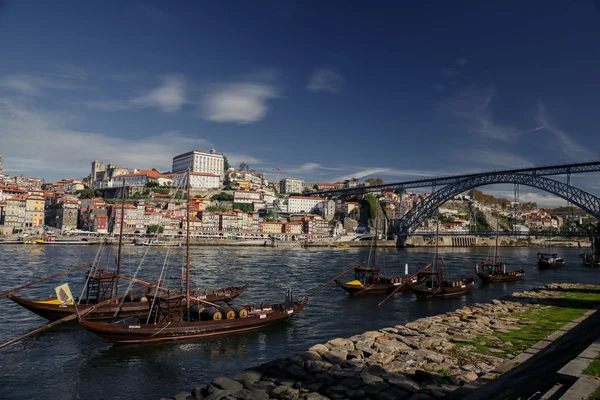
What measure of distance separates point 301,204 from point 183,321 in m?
103

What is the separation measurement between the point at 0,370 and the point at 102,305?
5.95 m

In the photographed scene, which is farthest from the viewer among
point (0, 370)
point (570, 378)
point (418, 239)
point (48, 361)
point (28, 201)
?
point (418, 239)

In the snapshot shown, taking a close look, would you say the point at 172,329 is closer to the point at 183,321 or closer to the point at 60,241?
the point at 183,321

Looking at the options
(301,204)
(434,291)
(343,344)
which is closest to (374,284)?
(434,291)

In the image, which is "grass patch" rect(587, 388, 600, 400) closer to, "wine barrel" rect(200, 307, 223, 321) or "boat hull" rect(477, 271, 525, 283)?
"wine barrel" rect(200, 307, 223, 321)

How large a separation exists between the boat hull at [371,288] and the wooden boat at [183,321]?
841cm

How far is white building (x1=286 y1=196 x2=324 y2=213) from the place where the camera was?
117 metres

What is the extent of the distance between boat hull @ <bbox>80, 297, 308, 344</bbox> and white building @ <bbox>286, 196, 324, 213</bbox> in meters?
100

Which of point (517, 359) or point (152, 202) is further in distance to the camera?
point (152, 202)

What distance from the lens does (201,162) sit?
12562 cm

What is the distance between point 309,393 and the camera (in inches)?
342

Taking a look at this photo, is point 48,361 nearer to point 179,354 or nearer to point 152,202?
point 179,354

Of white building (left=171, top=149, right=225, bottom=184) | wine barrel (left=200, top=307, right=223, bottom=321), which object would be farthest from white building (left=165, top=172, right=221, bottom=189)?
wine barrel (left=200, top=307, right=223, bottom=321)

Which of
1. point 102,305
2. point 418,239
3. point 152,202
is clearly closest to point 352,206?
point 418,239
